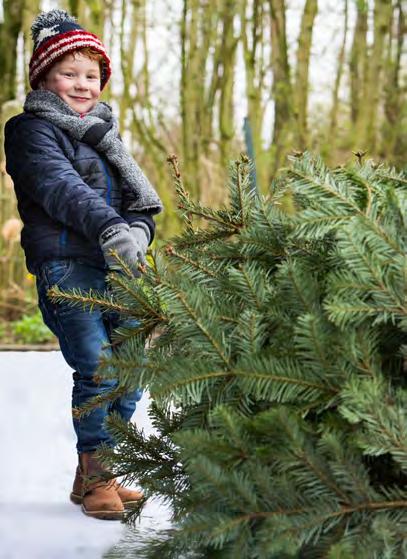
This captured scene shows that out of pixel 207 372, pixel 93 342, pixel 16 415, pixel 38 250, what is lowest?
pixel 16 415

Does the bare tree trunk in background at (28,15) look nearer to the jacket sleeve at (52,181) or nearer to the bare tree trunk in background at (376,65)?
the bare tree trunk in background at (376,65)

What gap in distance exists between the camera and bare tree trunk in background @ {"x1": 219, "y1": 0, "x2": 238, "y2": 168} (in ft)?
23.8

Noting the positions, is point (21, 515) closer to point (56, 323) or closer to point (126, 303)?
point (56, 323)

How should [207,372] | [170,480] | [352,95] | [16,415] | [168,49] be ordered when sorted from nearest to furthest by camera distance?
[207,372], [170,480], [16,415], [168,49], [352,95]

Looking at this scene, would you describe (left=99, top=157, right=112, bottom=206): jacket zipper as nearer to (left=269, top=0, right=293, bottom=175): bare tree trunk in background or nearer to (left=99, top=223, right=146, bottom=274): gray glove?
(left=99, top=223, right=146, bottom=274): gray glove

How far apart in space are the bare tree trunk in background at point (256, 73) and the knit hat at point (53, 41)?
4.13 m

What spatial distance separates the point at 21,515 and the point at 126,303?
139cm

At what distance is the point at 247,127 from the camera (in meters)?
6.29

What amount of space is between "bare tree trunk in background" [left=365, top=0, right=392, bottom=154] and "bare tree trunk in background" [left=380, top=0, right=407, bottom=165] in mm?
545

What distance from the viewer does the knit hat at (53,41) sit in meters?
3.07

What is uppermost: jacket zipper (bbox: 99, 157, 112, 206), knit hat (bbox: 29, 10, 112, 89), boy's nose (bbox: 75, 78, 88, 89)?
knit hat (bbox: 29, 10, 112, 89)

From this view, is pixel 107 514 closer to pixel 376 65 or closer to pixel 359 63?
pixel 376 65

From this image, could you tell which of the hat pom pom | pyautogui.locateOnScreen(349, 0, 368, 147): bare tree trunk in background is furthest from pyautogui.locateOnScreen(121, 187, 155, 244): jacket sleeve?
pyautogui.locateOnScreen(349, 0, 368, 147): bare tree trunk in background

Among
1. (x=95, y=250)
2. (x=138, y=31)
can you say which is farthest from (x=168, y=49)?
(x=95, y=250)
